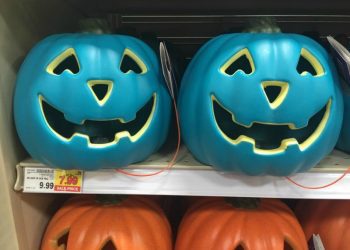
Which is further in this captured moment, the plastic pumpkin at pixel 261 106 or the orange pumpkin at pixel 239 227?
the orange pumpkin at pixel 239 227

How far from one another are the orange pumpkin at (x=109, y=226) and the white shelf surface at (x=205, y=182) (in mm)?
75

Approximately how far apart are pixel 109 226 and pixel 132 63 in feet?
1.13

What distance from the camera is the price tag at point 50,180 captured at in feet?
2.43

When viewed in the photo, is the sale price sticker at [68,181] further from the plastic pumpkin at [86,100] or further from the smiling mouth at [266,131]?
the smiling mouth at [266,131]

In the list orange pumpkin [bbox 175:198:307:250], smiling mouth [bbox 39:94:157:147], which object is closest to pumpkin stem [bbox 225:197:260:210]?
orange pumpkin [bbox 175:198:307:250]

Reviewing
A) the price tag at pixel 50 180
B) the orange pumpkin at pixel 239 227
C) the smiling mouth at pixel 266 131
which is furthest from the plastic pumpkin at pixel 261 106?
the price tag at pixel 50 180

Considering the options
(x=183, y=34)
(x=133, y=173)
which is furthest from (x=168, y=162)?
(x=183, y=34)

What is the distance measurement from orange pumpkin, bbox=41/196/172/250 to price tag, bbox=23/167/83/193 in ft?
0.29

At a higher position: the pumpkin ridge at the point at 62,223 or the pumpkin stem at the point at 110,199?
the pumpkin stem at the point at 110,199

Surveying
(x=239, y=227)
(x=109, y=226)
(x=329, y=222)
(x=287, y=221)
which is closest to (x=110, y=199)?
(x=109, y=226)

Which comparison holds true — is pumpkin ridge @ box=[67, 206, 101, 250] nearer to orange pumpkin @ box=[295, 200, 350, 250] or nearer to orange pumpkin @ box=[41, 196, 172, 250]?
orange pumpkin @ box=[41, 196, 172, 250]

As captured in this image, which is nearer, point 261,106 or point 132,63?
point 261,106

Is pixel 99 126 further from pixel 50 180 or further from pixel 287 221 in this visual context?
pixel 287 221

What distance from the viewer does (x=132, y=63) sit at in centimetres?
79
